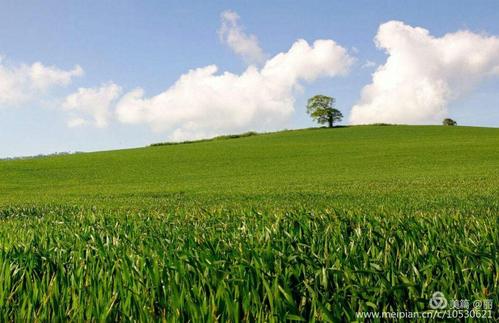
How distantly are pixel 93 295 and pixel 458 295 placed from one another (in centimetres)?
188

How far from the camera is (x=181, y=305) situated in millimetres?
2406

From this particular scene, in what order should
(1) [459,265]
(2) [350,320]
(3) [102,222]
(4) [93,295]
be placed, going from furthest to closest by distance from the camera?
(3) [102,222], (1) [459,265], (4) [93,295], (2) [350,320]

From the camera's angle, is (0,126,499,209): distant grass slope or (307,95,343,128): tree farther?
(307,95,343,128): tree

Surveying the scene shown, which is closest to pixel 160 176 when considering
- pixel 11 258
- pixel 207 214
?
pixel 207 214

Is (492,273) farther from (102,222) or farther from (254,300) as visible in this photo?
(102,222)

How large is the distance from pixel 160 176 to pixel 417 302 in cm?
3893

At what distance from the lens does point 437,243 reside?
3543mm

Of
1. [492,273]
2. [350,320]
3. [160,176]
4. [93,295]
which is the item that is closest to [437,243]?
[492,273]

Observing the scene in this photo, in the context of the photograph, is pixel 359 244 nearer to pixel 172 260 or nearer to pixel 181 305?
pixel 172 260

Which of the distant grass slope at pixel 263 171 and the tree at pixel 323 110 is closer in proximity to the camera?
the distant grass slope at pixel 263 171

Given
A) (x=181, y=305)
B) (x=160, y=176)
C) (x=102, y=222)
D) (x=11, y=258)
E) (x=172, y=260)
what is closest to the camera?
(x=181, y=305)

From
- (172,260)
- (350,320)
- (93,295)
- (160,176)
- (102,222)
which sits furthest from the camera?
(160,176)

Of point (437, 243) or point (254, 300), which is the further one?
point (437, 243)

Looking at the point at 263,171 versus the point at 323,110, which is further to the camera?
the point at 323,110
